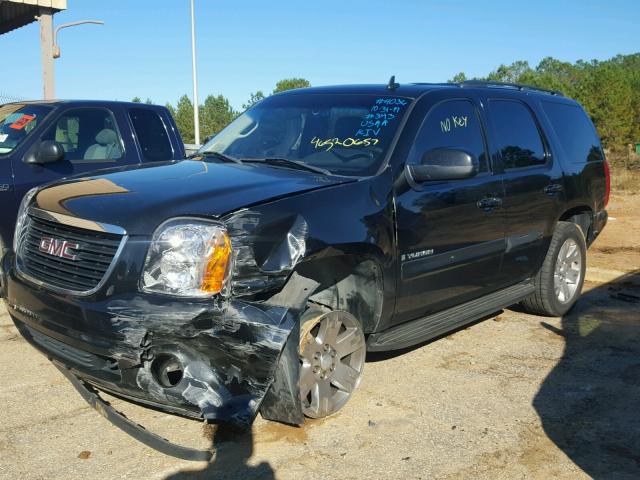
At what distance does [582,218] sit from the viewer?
6.18 meters

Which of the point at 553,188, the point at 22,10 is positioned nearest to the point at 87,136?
the point at 553,188

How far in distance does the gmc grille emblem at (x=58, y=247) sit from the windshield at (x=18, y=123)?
9.50ft

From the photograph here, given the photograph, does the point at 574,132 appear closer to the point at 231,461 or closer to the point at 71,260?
the point at 231,461

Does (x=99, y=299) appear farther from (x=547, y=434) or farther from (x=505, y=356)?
(x=505, y=356)

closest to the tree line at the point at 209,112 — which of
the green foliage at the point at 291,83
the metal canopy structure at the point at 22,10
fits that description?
the green foliage at the point at 291,83

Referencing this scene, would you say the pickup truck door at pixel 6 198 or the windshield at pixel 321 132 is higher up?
the windshield at pixel 321 132

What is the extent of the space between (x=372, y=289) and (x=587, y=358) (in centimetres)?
210

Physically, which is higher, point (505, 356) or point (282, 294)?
point (282, 294)

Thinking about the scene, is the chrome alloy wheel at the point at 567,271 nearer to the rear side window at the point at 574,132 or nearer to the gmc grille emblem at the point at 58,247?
the rear side window at the point at 574,132

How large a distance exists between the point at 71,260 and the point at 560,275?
4.35m

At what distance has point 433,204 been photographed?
4.09m

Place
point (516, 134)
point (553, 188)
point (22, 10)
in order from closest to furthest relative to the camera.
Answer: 1. point (516, 134)
2. point (553, 188)
3. point (22, 10)

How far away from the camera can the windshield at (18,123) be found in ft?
19.5

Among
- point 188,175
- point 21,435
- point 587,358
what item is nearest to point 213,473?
point 21,435
